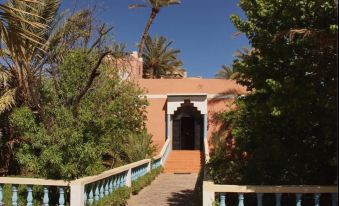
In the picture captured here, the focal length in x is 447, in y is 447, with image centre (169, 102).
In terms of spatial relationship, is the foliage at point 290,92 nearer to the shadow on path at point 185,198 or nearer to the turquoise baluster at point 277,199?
the turquoise baluster at point 277,199

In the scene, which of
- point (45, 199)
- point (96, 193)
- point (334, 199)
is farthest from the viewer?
point (96, 193)

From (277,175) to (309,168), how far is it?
20.6 inches

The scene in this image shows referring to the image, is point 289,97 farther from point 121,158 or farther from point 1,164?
point 121,158

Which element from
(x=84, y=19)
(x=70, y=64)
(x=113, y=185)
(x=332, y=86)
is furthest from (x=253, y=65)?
(x=84, y=19)

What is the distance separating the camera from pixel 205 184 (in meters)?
6.67

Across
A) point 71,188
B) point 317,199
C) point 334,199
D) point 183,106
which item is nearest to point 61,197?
point 71,188

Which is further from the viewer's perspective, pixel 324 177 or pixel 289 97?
pixel 324 177

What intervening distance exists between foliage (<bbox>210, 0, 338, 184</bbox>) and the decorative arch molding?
1629 cm

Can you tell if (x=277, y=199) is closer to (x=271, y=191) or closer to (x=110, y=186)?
(x=271, y=191)

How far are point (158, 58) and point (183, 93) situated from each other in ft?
47.5

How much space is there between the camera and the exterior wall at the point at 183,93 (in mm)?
25000

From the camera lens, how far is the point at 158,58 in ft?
129

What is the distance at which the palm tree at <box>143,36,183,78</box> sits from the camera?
3907 centimetres

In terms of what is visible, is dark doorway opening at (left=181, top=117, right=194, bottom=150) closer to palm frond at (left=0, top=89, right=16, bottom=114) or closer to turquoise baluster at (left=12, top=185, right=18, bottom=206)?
palm frond at (left=0, top=89, right=16, bottom=114)
